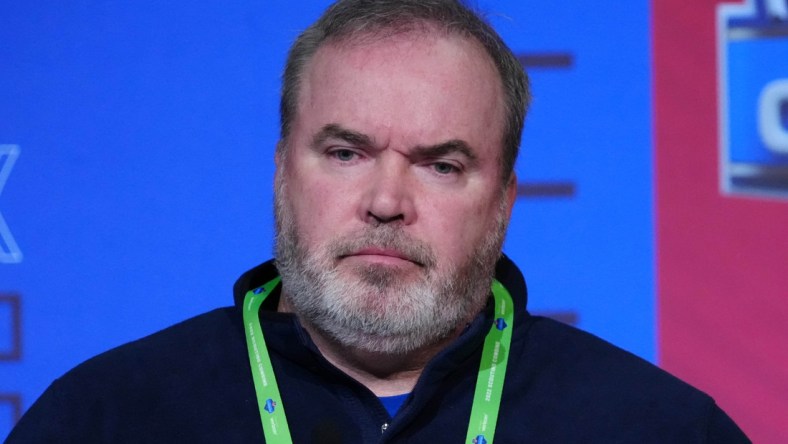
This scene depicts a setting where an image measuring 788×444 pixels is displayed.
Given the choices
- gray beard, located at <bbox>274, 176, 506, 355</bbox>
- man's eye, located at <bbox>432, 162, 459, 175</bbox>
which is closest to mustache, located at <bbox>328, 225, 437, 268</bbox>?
gray beard, located at <bbox>274, 176, 506, 355</bbox>

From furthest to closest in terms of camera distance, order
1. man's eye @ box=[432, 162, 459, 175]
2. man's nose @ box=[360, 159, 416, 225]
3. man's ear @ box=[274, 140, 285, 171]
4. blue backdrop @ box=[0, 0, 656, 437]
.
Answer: blue backdrop @ box=[0, 0, 656, 437] → man's ear @ box=[274, 140, 285, 171] → man's eye @ box=[432, 162, 459, 175] → man's nose @ box=[360, 159, 416, 225]

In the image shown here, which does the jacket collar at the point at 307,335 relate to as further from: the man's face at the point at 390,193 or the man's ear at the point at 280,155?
the man's ear at the point at 280,155

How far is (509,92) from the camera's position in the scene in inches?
86.0

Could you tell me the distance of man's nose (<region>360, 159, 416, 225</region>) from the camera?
6.21 feet

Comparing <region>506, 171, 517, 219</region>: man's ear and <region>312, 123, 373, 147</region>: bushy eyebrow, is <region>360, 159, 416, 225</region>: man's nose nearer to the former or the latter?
<region>312, 123, 373, 147</region>: bushy eyebrow

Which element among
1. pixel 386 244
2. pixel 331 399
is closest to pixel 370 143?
pixel 386 244

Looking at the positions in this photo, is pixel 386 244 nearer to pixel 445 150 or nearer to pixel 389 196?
pixel 389 196

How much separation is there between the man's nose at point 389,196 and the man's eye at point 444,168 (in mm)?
66

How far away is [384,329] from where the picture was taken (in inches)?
77.3

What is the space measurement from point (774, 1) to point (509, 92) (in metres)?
0.82

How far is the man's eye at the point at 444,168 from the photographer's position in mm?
2004

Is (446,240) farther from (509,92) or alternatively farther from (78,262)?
(78,262)

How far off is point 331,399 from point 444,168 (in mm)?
436

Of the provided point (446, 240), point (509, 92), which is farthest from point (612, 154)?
point (446, 240)
